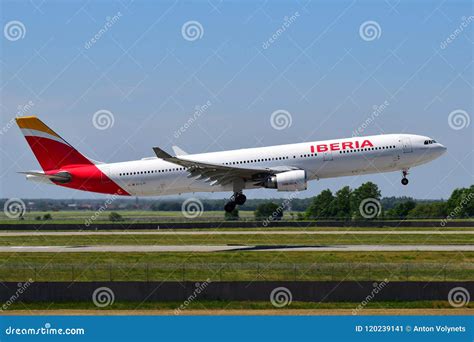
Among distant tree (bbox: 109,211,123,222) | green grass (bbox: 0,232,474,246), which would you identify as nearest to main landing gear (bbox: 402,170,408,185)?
green grass (bbox: 0,232,474,246)

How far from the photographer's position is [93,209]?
105188mm

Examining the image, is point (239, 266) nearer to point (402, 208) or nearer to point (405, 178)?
point (405, 178)

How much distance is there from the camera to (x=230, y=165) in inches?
2325

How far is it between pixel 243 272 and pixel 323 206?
232 feet

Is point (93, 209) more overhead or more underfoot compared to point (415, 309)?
more underfoot

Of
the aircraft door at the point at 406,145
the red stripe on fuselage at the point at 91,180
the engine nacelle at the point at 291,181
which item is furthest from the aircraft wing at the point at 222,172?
the aircraft door at the point at 406,145

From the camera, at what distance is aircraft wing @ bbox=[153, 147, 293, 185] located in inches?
2202

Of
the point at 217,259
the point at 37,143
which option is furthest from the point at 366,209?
the point at 217,259

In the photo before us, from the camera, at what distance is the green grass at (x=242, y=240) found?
5059cm

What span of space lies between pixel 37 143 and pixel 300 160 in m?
20.8

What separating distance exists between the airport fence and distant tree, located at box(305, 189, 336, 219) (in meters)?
62.5

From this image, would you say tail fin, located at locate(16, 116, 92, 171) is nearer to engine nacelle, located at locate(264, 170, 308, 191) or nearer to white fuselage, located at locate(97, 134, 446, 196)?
white fuselage, located at locate(97, 134, 446, 196)

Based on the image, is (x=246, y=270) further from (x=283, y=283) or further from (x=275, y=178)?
(x=275, y=178)

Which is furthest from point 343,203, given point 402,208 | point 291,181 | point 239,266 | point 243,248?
point 239,266
